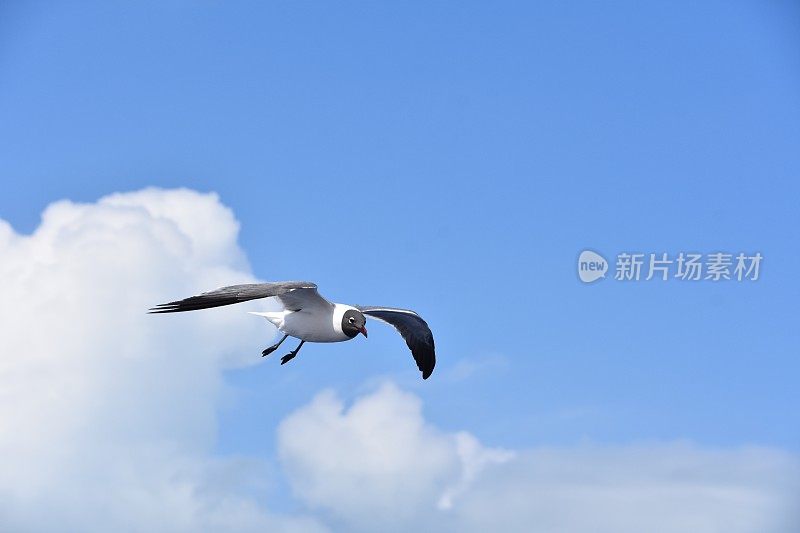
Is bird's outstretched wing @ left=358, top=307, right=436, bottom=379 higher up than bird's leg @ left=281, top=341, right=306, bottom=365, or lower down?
higher up

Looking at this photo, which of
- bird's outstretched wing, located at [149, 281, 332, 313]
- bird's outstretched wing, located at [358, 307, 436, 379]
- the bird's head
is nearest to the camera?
bird's outstretched wing, located at [149, 281, 332, 313]

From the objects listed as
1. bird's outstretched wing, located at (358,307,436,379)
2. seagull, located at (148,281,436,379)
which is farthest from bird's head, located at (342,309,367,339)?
bird's outstretched wing, located at (358,307,436,379)

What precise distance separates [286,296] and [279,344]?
1.90 m

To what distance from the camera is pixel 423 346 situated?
24531mm

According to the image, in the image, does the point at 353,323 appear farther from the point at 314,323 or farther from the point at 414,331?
the point at 414,331

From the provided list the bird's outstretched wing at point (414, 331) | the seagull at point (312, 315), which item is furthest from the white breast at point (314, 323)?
the bird's outstretched wing at point (414, 331)

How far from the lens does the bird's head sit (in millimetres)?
21578

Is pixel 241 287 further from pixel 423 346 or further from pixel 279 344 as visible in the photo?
pixel 423 346

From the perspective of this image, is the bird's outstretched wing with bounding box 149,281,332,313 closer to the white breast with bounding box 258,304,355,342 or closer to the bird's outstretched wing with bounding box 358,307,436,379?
the white breast with bounding box 258,304,355,342

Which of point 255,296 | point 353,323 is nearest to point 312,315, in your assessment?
point 353,323

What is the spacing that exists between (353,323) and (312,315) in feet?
3.34

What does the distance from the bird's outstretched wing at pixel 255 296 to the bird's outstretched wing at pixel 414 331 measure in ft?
8.97

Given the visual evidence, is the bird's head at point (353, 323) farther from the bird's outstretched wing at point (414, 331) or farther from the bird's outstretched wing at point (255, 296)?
the bird's outstretched wing at point (414, 331)

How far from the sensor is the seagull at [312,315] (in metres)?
18.6
